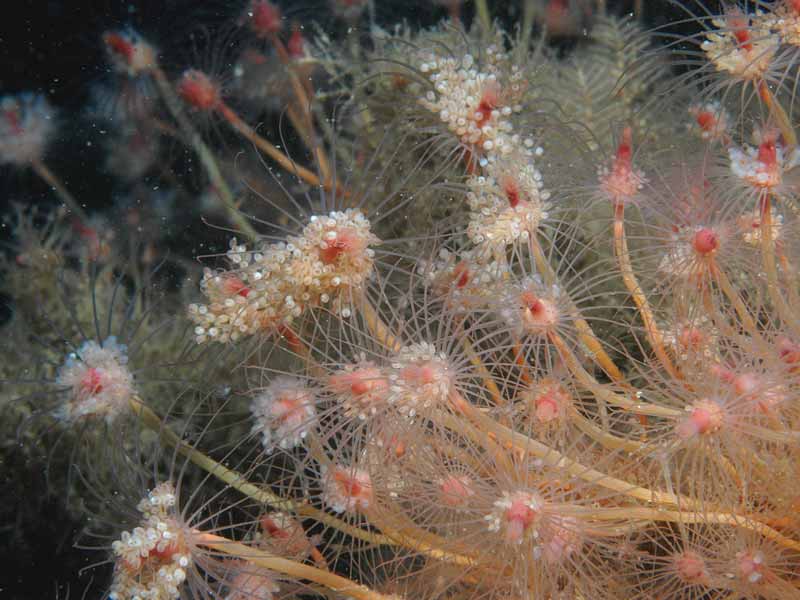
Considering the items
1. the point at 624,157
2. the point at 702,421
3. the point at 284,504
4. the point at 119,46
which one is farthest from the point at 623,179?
the point at 119,46

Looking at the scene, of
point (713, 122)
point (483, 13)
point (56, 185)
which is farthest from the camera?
point (483, 13)

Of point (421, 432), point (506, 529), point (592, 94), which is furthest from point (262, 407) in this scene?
point (592, 94)

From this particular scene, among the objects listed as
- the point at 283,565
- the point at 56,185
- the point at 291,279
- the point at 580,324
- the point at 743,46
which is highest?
the point at 743,46

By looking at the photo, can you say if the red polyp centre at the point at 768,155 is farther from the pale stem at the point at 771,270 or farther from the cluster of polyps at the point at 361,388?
the cluster of polyps at the point at 361,388

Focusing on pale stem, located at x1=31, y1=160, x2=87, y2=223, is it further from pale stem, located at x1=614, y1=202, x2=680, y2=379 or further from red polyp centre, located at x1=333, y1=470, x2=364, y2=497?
pale stem, located at x1=614, y1=202, x2=680, y2=379

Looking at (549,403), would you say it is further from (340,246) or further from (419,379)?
(340,246)

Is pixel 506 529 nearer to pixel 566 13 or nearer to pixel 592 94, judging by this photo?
pixel 592 94

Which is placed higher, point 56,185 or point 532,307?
point 532,307
